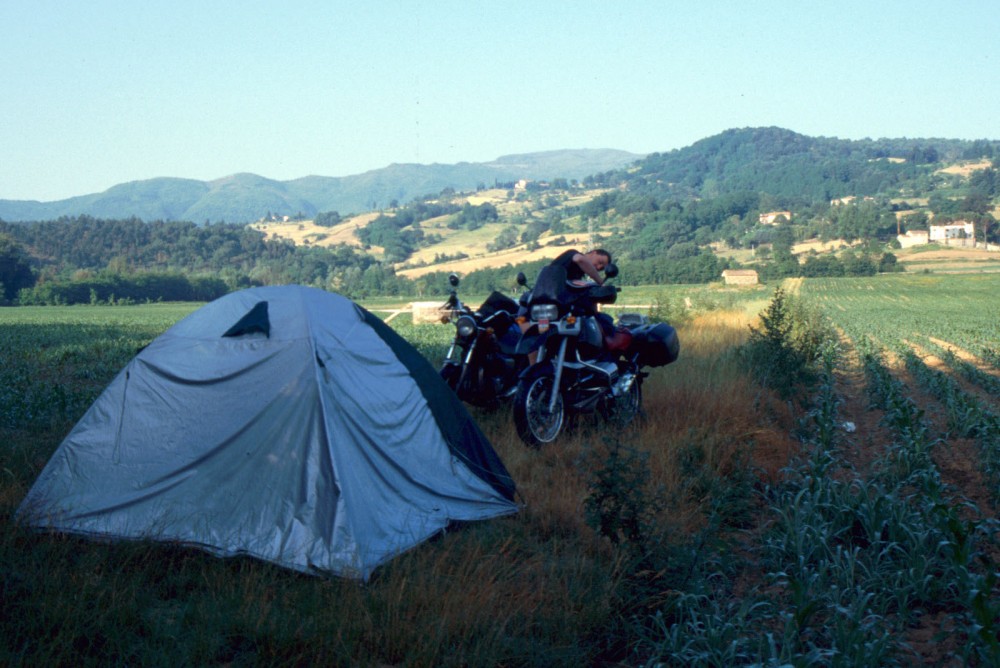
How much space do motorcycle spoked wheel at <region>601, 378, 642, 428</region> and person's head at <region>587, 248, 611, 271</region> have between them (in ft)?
4.38

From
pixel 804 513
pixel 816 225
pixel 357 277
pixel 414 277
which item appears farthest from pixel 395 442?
pixel 816 225

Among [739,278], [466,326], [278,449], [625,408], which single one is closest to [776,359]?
[625,408]

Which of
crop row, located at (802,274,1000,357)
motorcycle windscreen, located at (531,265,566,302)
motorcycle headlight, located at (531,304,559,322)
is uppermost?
motorcycle windscreen, located at (531,265,566,302)

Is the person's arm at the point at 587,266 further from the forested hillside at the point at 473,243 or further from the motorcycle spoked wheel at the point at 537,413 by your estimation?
the forested hillside at the point at 473,243

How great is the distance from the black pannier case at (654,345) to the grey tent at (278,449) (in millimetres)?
3600

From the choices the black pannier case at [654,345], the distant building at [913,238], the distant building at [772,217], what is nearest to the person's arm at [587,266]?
the black pannier case at [654,345]

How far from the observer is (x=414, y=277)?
8144 centimetres

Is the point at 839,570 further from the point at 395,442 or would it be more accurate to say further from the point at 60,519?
the point at 60,519

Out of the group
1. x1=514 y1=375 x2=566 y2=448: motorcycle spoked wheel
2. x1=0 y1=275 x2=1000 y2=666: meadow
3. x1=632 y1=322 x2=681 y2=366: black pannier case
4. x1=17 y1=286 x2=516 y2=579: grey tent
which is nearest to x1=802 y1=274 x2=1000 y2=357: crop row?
x1=632 y1=322 x2=681 y2=366: black pannier case

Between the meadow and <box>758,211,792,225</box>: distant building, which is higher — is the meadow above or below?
below

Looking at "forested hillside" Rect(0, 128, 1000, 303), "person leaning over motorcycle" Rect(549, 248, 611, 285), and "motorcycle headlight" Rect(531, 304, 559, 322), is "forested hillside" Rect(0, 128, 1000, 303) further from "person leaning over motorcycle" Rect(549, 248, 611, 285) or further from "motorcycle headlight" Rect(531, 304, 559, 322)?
"motorcycle headlight" Rect(531, 304, 559, 322)

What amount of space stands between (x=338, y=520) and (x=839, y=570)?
2965 mm

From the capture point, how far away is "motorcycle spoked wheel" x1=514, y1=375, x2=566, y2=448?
8023 millimetres

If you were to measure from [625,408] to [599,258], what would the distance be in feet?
6.15
